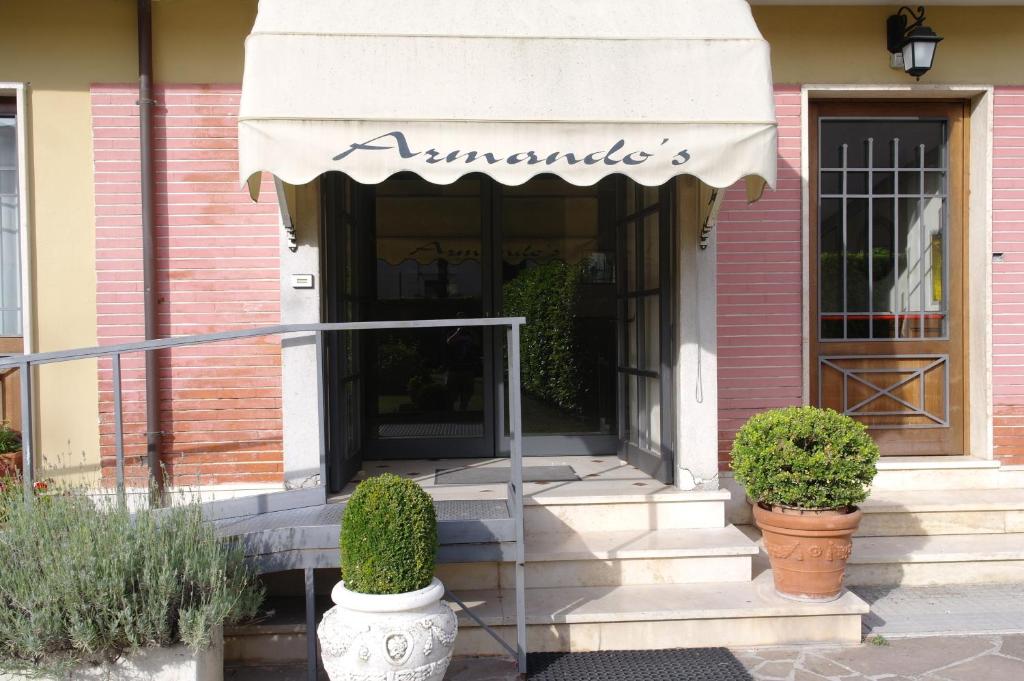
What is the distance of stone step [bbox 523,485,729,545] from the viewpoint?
18.2 ft

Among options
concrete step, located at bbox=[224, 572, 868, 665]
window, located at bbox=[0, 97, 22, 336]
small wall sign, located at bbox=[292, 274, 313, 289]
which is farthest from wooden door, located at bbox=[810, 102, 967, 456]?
window, located at bbox=[0, 97, 22, 336]

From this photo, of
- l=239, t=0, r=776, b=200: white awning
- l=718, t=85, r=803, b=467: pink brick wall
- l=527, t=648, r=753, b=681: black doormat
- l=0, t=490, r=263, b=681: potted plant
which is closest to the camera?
l=0, t=490, r=263, b=681: potted plant

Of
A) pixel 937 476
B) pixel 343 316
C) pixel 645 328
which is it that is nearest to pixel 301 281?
pixel 343 316

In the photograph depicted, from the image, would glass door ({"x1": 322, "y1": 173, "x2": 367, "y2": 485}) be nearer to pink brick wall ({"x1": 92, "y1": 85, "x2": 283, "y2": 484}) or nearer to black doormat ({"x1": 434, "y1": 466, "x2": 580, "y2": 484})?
pink brick wall ({"x1": 92, "y1": 85, "x2": 283, "y2": 484})

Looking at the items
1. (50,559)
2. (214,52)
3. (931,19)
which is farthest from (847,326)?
(50,559)

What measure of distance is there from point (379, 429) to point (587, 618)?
10.5 ft

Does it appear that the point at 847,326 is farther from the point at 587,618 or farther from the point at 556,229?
the point at 587,618

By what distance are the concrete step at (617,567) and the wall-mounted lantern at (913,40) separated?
159 inches

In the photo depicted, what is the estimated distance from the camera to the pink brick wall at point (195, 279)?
20.1 ft

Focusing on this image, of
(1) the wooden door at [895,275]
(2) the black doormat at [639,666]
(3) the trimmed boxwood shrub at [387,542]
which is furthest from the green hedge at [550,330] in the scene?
(3) the trimmed boxwood shrub at [387,542]

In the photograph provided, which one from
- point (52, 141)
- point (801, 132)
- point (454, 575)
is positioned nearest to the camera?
point (454, 575)

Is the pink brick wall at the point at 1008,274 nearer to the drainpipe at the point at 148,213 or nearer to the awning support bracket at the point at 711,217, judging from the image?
the awning support bracket at the point at 711,217

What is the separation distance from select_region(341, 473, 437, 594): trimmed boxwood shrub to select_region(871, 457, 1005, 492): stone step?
4330mm

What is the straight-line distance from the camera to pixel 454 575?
17.0 feet
